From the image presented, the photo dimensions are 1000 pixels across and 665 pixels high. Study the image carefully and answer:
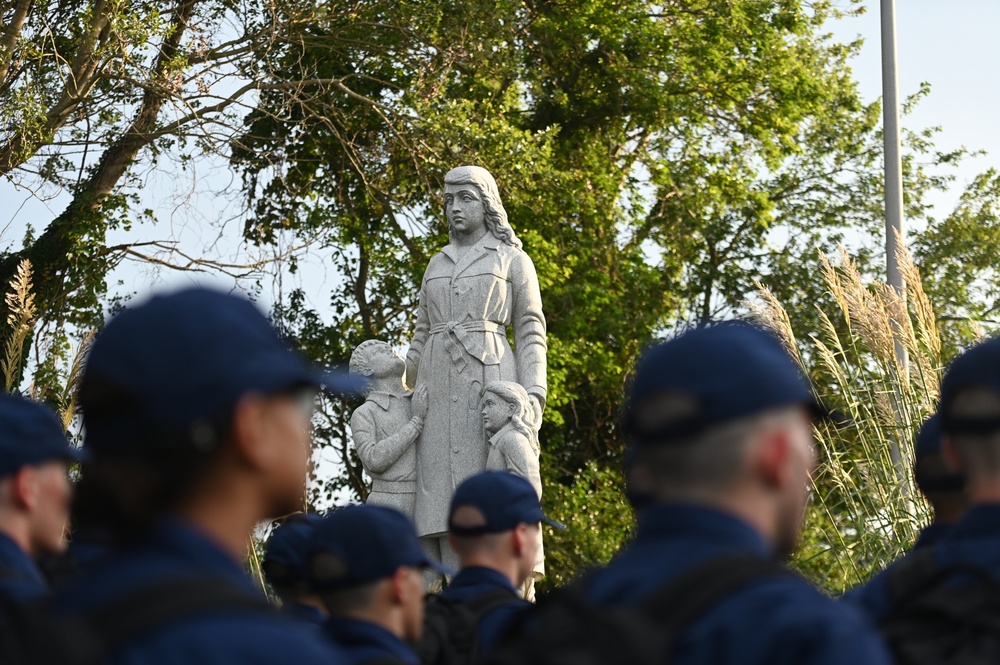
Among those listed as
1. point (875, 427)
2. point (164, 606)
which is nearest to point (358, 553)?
point (164, 606)

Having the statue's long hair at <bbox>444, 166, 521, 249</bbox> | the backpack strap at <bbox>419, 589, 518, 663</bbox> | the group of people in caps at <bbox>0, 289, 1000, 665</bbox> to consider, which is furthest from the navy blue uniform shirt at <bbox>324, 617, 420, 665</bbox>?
the statue's long hair at <bbox>444, 166, 521, 249</bbox>

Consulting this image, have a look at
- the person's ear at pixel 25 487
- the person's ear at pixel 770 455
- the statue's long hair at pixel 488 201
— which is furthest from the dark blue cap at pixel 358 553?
the statue's long hair at pixel 488 201

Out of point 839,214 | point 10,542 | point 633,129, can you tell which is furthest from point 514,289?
point 839,214

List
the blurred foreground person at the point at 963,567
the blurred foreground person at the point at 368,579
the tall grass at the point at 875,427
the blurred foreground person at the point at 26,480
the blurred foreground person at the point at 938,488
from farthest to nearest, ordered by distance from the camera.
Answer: the tall grass at the point at 875,427
the blurred foreground person at the point at 938,488
the blurred foreground person at the point at 26,480
the blurred foreground person at the point at 368,579
the blurred foreground person at the point at 963,567

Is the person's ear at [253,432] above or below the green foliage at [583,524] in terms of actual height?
below

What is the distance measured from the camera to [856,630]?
1.94 meters

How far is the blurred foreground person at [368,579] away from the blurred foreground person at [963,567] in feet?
2.99

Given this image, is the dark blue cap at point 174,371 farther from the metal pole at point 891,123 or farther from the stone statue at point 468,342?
the metal pole at point 891,123

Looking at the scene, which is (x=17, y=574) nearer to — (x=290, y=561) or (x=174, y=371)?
(x=290, y=561)

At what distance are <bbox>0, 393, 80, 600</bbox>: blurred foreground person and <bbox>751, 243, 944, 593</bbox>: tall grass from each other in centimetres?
463

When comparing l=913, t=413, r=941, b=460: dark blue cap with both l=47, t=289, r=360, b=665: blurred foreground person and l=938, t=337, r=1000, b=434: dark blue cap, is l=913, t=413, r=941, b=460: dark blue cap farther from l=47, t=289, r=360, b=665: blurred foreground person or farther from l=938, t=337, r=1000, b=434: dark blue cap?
l=47, t=289, r=360, b=665: blurred foreground person

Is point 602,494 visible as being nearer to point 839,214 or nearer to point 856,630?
point 839,214

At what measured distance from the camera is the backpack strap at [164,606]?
6.15ft

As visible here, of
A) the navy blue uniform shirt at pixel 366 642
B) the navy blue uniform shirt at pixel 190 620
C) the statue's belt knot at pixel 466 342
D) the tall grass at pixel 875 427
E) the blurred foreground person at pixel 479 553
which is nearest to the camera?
the navy blue uniform shirt at pixel 190 620
